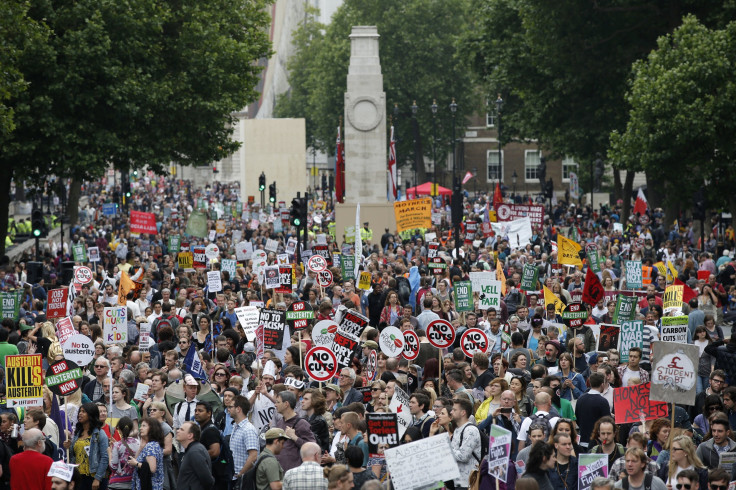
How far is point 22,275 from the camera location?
32.0m

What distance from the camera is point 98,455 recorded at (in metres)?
12.9

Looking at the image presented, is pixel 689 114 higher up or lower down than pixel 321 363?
higher up

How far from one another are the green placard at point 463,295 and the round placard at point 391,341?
509 centimetres

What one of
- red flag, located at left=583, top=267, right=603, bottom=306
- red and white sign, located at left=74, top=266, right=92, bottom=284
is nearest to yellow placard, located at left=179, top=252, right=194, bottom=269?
red and white sign, located at left=74, top=266, right=92, bottom=284

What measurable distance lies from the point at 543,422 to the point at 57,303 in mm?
11774

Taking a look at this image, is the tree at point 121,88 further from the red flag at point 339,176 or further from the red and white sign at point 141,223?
the red flag at point 339,176

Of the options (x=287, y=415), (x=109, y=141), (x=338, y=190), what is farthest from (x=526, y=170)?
(x=287, y=415)

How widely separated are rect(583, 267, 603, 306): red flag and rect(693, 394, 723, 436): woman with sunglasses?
8315 millimetres

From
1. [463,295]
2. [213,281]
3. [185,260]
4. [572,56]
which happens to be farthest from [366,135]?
[463,295]

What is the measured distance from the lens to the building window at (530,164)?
3568 inches

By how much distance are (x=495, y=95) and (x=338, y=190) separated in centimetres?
787

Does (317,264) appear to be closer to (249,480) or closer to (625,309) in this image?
(625,309)

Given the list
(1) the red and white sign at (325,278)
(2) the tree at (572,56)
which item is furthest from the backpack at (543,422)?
(2) the tree at (572,56)

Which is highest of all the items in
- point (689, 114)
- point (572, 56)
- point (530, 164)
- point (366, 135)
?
point (572, 56)
